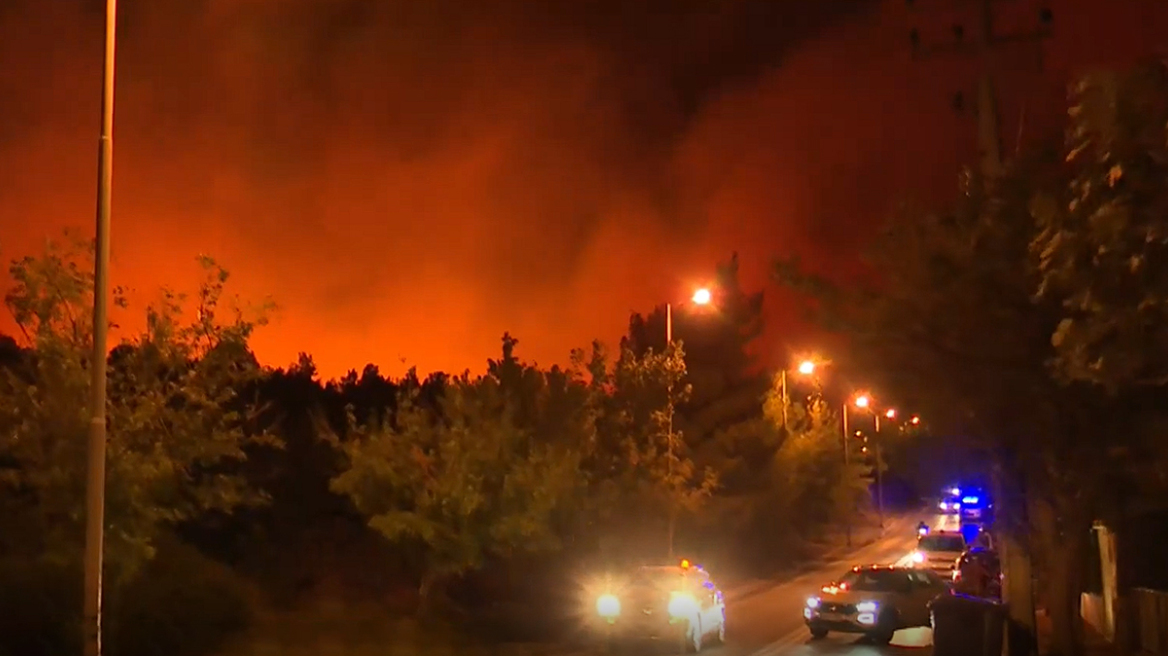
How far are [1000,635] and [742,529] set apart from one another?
133 feet

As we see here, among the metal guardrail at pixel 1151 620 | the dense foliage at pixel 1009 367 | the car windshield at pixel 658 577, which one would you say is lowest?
the metal guardrail at pixel 1151 620

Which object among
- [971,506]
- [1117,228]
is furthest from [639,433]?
[1117,228]

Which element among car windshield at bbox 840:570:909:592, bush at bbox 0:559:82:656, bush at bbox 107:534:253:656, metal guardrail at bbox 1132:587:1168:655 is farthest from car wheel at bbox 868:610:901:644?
bush at bbox 0:559:82:656

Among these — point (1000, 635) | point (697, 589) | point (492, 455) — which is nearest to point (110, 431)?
point (492, 455)

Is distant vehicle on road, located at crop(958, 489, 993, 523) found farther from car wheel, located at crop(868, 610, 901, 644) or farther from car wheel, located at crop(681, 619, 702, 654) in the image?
car wheel, located at crop(681, 619, 702, 654)

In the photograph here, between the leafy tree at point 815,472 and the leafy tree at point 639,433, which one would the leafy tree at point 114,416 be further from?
the leafy tree at point 815,472

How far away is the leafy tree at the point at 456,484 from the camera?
23.3 metres

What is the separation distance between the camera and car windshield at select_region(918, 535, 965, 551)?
39844 mm

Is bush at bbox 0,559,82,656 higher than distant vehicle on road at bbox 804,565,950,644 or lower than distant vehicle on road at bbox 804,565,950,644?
higher

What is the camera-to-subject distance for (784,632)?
26562 millimetres

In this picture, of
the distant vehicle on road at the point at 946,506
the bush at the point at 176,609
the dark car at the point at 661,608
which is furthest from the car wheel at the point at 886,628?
the distant vehicle on road at the point at 946,506

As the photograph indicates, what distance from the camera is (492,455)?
23.9m

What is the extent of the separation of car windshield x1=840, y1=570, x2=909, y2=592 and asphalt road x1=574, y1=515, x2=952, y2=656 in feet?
3.38

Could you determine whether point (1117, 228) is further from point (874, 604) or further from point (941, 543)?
point (941, 543)
